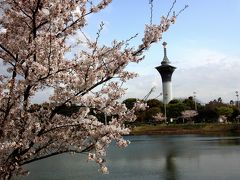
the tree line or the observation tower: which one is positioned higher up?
the observation tower

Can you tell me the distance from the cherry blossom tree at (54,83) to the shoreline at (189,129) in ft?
294

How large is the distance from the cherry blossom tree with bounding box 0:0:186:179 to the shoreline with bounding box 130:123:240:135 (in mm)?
89562

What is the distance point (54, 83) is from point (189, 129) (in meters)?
101

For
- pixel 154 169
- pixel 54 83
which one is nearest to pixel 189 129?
pixel 154 169

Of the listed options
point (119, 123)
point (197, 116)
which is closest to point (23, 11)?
point (119, 123)

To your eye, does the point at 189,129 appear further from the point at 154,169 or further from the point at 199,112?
the point at 154,169

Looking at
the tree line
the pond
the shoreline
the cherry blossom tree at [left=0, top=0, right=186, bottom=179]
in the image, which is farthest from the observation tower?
the cherry blossom tree at [left=0, top=0, right=186, bottom=179]

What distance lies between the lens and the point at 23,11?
615 cm

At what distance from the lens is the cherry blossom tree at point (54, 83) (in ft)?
19.5

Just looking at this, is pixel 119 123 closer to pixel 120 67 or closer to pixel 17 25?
pixel 120 67

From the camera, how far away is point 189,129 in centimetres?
10506

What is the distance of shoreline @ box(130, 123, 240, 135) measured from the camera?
99125mm

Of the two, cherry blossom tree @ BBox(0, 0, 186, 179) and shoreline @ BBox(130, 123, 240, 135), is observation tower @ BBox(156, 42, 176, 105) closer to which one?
shoreline @ BBox(130, 123, 240, 135)

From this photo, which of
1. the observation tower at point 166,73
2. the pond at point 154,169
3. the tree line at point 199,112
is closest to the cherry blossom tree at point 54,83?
the pond at point 154,169
